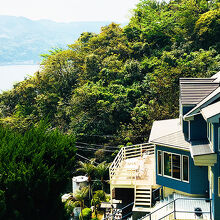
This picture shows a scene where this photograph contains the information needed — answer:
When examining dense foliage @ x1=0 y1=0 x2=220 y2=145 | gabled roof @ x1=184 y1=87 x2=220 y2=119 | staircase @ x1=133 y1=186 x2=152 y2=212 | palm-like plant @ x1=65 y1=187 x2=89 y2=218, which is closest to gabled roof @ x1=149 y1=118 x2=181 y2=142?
gabled roof @ x1=184 y1=87 x2=220 y2=119

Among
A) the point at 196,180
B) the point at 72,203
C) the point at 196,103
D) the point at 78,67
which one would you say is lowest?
the point at 72,203

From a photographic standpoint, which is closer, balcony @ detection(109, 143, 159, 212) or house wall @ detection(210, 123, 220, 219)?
house wall @ detection(210, 123, 220, 219)

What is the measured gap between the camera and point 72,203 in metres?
23.7

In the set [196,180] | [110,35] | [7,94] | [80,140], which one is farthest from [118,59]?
[196,180]

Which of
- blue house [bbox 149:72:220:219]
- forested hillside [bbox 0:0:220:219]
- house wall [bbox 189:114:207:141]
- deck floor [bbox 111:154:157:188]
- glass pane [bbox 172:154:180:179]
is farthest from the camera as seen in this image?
forested hillside [bbox 0:0:220:219]

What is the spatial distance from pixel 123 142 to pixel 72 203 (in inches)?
463

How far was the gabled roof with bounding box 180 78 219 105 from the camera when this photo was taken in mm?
17781

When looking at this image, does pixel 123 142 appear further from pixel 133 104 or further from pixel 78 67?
pixel 78 67

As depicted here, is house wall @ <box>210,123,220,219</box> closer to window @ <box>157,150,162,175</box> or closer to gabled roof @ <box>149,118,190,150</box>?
gabled roof @ <box>149,118,190,150</box>

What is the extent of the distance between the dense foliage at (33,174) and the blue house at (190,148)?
6301 millimetres

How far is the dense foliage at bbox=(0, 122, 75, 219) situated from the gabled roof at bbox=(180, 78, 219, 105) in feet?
26.4

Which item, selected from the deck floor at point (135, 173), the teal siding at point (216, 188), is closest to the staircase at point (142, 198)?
the deck floor at point (135, 173)

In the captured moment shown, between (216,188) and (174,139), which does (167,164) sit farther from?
(216,188)

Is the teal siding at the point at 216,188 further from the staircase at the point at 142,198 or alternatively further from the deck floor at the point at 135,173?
the deck floor at the point at 135,173
